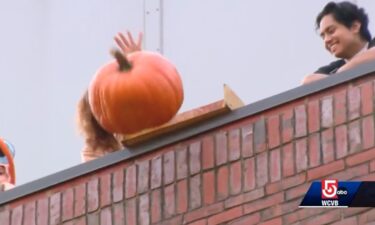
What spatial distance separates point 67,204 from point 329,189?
161 centimetres

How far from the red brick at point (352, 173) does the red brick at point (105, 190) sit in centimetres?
135

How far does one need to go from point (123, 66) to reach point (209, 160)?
26.3 inches

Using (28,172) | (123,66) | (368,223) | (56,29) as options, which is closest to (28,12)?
(56,29)

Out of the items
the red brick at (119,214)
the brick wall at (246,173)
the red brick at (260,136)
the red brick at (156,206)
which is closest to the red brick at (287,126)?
the brick wall at (246,173)

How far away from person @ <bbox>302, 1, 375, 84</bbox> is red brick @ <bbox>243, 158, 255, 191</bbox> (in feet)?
2.10

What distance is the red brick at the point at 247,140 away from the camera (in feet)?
30.1

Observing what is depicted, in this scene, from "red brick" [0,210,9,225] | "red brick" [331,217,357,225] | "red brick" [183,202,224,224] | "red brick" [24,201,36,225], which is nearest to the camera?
"red brick" [331,217,357,225]

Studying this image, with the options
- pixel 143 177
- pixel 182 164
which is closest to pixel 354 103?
pixel 182 164

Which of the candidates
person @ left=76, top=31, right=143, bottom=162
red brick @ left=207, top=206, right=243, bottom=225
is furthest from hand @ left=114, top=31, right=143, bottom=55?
Result: red brick @ left=207, top=206, right=243, bottom=225

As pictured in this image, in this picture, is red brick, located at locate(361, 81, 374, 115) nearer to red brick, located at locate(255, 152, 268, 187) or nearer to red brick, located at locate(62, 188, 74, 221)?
red brick, located at locate(255, 152, 268, 187)

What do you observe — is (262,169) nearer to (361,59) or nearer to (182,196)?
(182,196)

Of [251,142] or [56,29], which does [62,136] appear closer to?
[56,29]

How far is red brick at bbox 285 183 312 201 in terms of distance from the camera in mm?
8891

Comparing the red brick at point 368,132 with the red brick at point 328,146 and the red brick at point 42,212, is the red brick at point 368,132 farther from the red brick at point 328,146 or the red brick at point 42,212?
the red brick at point 42,212
